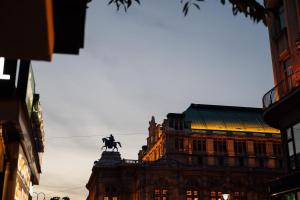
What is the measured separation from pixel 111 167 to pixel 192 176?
2036 cm

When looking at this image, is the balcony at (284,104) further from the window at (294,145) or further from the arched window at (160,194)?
the arched window at (160,194)

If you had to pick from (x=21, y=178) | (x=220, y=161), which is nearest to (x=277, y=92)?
(x=21, y=178)

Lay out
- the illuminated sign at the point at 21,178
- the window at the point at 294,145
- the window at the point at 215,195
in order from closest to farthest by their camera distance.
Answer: the illuminated sign at the point at 21,178 → the window at the point at 294,145 → the window at the point at 215,195

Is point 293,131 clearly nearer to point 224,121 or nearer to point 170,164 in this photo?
point 170,164

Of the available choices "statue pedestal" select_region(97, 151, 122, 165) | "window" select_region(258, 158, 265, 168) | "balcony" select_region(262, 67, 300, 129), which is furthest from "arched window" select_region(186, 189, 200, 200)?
"balcony" select_region(262, 67, 300, 129)

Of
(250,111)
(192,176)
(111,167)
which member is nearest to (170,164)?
(192,176)

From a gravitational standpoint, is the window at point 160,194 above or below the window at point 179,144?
below

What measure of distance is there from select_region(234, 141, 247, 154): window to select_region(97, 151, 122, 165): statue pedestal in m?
31.3

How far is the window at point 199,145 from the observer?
10781 centimetres

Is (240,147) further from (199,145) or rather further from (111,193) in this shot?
(111,193)

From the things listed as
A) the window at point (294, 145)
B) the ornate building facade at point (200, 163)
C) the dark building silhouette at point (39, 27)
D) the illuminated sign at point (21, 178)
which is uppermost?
the ornate building facade at point (200, 163)

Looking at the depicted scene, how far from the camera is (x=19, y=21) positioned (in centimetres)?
260

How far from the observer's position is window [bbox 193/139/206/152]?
108 meters

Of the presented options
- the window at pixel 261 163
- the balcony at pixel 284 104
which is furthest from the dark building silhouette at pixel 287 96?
the window at pixel 261 163
